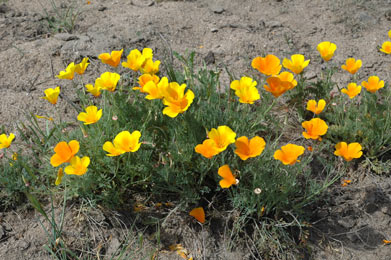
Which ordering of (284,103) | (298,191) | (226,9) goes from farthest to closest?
(226,9)
(284,103)
(298,191)

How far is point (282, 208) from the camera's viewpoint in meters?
2.09

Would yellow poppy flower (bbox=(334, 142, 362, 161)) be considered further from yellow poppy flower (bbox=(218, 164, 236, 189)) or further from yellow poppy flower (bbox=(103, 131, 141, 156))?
yellow poppy flower (bbox=(103, 131, 141, 156))

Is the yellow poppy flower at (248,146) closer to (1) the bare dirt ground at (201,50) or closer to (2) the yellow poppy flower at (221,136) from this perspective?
(2) the yellow poppy flower at (221,136)

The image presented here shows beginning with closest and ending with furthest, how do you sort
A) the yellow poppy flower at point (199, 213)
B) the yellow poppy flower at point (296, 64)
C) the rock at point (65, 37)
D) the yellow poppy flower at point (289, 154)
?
the yellow poppy flower at point (289, 154) < the yellow poppy flower at point (199, 213) < the yellow poppy flower at point (296, 64) < the rock at point (65, 37)

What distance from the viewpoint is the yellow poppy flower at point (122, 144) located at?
1.78m

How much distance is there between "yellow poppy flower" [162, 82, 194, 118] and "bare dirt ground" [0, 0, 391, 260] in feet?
2.17

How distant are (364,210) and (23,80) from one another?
259 cm

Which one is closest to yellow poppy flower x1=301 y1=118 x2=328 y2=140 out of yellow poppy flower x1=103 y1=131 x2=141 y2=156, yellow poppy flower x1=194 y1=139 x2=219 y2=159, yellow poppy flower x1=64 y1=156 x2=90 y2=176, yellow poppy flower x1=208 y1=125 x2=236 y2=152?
yellow poppy flower x1=208 y1=125 x2=236 y2=152

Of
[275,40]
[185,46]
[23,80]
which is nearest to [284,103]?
[275,40]

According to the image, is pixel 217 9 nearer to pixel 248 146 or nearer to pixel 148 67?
pixel 148 67

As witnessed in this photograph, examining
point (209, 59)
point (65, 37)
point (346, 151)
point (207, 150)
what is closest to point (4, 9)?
point (65, 37)

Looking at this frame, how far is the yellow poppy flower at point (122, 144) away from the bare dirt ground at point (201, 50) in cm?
49

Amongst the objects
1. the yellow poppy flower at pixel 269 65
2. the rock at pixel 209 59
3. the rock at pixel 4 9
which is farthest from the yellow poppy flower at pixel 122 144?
the rock at pixel 4 9

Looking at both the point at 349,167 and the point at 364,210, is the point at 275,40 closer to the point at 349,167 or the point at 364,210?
the point at 349,167
